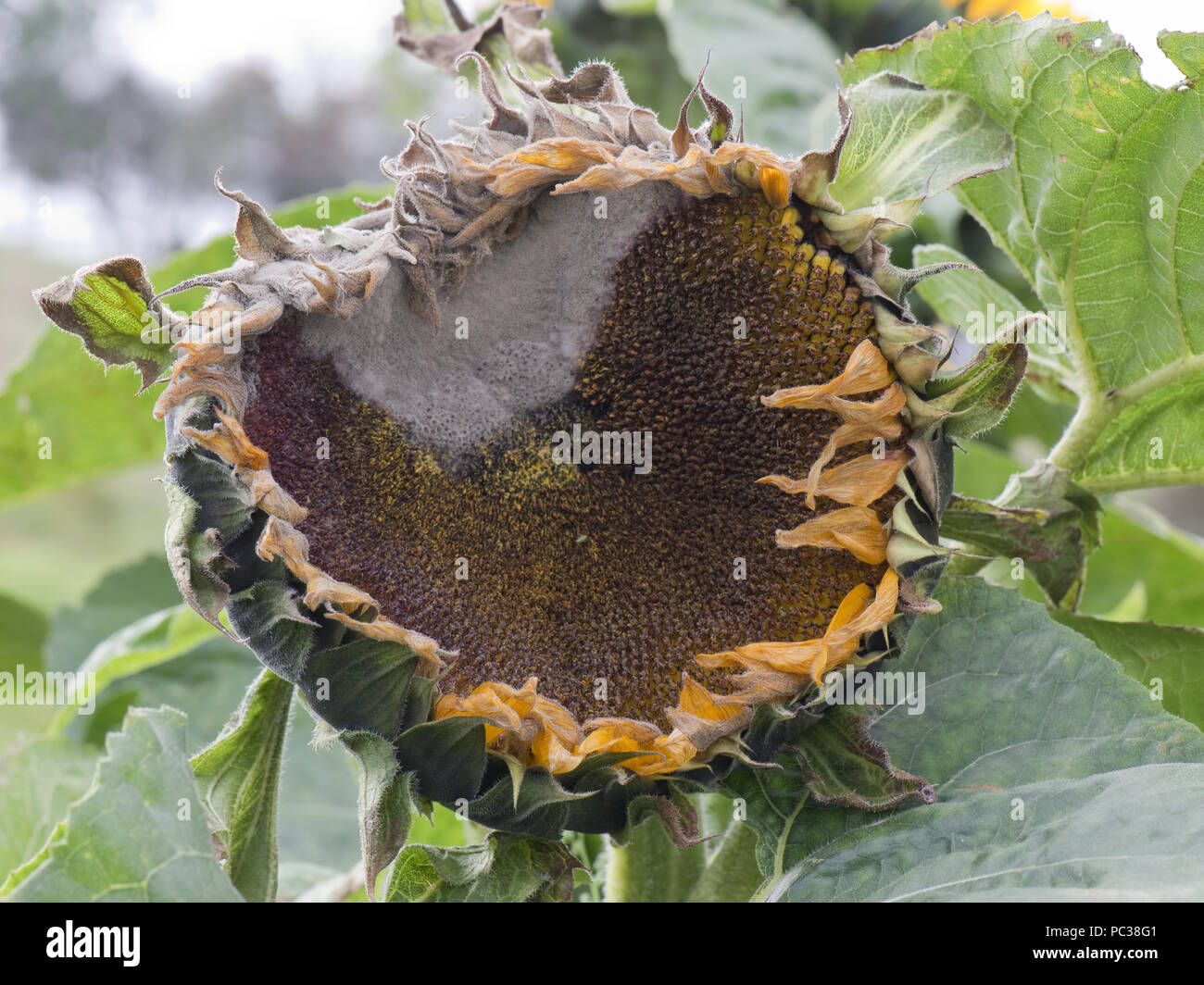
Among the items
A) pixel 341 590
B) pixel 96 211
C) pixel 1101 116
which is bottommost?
pixel 341 590

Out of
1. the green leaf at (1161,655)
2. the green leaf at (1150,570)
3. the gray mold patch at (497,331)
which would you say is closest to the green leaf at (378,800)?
the gray mold patch at (497,331)

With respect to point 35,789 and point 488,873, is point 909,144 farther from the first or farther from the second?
point 35,789

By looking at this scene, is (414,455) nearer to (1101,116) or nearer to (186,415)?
(186,415)

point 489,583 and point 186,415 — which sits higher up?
point 186,415

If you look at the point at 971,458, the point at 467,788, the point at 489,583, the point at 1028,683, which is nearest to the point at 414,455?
the point at 489,583

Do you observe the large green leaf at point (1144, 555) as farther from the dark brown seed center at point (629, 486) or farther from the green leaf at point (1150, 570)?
the dark brown seed center at point (629, 486)

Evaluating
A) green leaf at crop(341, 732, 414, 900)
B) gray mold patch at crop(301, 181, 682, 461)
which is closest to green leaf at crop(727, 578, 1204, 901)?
green leaf at crop(341, 732, 414, 900)

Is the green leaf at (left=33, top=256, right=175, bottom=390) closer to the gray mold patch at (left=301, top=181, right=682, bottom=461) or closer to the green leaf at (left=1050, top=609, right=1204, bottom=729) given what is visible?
the gray mold patch at (left=301, top=181, right=682, bottom=461)

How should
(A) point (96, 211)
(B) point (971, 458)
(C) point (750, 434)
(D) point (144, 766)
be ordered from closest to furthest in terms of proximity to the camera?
(D) point (144, 766)
(C) point (750, 434)
(B) point (971, 458)
(A) point (96, 211)
